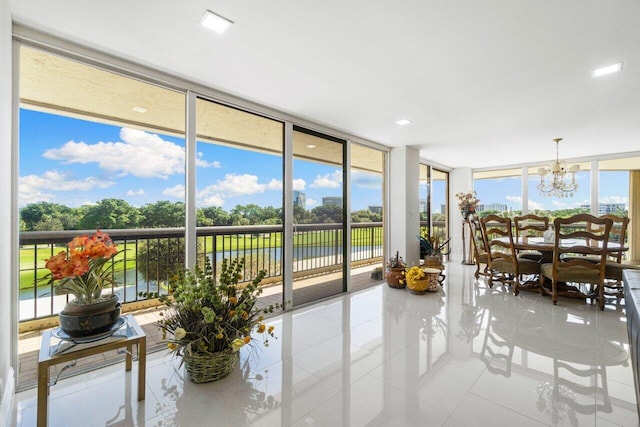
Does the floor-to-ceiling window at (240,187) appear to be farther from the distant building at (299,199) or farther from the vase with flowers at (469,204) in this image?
the vase with flowers at (469,204)

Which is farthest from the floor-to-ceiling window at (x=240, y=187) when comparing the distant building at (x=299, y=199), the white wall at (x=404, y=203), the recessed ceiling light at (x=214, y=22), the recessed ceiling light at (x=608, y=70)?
the recessed ceiling light at (x=608, y=70)

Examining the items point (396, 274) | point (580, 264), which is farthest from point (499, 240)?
point (396, 274)

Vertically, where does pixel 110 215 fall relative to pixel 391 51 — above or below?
below

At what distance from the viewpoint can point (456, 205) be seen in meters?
7.15

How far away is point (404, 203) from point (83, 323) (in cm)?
438

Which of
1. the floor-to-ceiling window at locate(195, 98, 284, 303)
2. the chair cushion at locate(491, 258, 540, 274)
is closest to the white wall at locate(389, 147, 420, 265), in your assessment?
the chair cushion at locate(491, 258, 540, 274)

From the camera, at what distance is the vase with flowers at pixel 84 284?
5.14 ft

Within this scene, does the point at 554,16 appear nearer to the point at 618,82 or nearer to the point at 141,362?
the point at 618,82

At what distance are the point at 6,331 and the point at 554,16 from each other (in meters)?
3.81

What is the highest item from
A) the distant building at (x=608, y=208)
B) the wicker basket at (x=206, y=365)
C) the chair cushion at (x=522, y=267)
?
the distant building at (x=608, y=208)

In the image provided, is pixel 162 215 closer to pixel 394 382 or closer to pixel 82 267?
pixel 82 267

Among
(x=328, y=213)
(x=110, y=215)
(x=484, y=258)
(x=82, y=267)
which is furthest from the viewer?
(x=484, y=258)

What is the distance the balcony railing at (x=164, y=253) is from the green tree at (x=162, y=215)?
86mm

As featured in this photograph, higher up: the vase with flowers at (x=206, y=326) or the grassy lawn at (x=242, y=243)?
the grassy lawn at (x=242, y=243)
